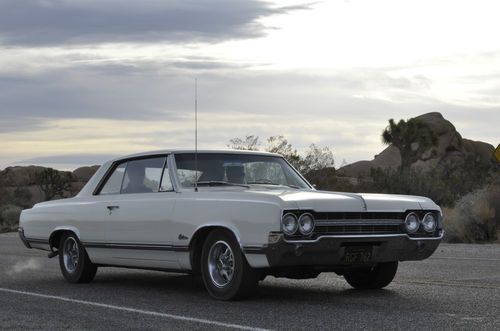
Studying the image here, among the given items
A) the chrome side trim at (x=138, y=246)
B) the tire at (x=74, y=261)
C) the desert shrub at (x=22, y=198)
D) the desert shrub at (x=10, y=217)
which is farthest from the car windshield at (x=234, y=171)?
the desert shrub at (x=22, y=198)

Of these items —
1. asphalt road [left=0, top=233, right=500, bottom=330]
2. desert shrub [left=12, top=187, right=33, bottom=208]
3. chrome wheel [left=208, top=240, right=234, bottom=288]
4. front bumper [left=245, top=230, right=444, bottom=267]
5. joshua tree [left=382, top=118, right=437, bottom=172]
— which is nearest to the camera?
asphalt road [left=0, top=233, right=500, bottom=330]

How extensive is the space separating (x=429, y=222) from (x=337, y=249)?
4.56ft

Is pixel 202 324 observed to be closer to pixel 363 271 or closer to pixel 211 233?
pixel 211 233

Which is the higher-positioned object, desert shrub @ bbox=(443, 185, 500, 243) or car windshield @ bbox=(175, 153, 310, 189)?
car windshield @ bbox=(175, 153, 310, 189)

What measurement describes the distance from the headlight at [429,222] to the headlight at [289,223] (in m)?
1.69

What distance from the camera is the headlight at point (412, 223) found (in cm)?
936

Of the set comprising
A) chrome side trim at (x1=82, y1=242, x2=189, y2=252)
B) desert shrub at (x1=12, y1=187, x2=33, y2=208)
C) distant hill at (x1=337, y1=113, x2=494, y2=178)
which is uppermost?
distant hill at (x1=337, y1=113, x2=494, y2=178)

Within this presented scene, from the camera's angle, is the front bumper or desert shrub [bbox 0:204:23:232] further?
desert shrub [bbox 0:204:23:232]

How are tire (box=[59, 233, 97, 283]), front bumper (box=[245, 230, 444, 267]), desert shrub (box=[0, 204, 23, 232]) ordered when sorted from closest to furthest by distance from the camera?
1. front bumper (box=[245, 230, 444, 267])
2. tire (box=[59, 233, 97, 283])
3. desert shrub (box=[0, 204, 23, 232])

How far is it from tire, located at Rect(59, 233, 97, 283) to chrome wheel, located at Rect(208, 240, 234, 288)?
8.60 feet

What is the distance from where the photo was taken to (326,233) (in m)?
8.73

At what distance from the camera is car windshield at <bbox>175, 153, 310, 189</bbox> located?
10156 mm

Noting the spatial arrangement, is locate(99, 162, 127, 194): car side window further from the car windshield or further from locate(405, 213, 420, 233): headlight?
locate(405, 213, 420, 233): headlight

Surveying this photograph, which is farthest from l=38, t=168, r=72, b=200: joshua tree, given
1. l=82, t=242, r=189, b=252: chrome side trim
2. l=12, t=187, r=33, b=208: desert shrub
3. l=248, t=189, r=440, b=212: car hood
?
l=248, t=189, r=440, b=212: car hood
